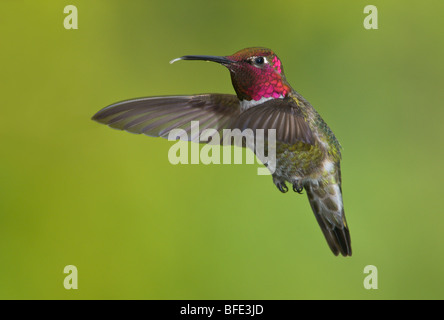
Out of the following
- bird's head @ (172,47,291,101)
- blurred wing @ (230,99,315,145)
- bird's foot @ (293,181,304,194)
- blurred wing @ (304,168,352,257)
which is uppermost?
bird's head @ (172,47,291,101)

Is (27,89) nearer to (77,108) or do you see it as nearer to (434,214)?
(77,108)

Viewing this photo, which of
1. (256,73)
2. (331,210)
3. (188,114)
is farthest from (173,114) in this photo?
(331,210)

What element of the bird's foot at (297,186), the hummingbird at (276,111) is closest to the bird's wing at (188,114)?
the hummingbird at (276,111)

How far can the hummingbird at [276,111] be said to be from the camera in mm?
1273

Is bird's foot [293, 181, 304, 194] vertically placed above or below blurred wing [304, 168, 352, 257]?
above

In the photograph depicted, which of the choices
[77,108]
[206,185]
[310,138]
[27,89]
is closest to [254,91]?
[310,138]

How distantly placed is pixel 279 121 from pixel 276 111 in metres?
0.03

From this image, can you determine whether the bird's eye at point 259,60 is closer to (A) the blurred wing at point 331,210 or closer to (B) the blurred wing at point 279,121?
(B) the blurred wing at point 279,121

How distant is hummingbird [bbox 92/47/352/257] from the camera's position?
127 cm

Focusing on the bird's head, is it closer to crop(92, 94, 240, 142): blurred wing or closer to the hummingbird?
the hummingbird

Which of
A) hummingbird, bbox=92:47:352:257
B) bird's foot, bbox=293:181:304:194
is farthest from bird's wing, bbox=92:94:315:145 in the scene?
bird's foot, bbox=293:181:304:194

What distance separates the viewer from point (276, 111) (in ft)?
3.95

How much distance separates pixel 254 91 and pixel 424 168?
1.74 metres

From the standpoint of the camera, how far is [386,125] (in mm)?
2742
